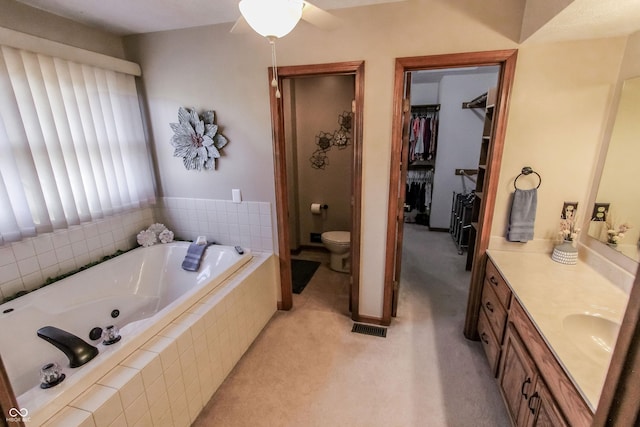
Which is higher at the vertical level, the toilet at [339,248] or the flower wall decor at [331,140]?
the flower wall decor at [331,140]

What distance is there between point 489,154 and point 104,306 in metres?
3.02

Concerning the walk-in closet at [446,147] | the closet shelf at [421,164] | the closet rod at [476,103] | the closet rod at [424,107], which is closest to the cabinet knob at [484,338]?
the walk-in closet at [446,147]

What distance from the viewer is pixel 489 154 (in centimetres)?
198

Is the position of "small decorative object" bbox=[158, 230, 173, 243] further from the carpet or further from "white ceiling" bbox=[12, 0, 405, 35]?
"white ceiling" bbox=[12, 0, 405, 35]

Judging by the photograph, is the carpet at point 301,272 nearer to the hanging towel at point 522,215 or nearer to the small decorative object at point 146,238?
the small decorative object at point 146,238

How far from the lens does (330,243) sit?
3.41 metres

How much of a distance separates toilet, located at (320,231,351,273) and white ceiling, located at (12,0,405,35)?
221cm

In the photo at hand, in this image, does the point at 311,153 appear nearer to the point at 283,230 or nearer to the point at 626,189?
the point at 283,230

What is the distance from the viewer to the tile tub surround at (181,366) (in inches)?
48.6

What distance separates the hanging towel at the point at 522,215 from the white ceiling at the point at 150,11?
1.53 metres

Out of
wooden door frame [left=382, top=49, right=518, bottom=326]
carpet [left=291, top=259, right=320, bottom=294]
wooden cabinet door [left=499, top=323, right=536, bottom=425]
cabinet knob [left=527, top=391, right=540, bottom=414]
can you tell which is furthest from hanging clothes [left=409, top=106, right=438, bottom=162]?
cabinet knob [left=527, top=391, right=540, bottom=414]

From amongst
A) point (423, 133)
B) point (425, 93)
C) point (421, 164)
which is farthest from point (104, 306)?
point (425, 93)

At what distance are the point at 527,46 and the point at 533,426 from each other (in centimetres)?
202

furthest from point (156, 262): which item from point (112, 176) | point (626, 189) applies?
point (626, 189)
